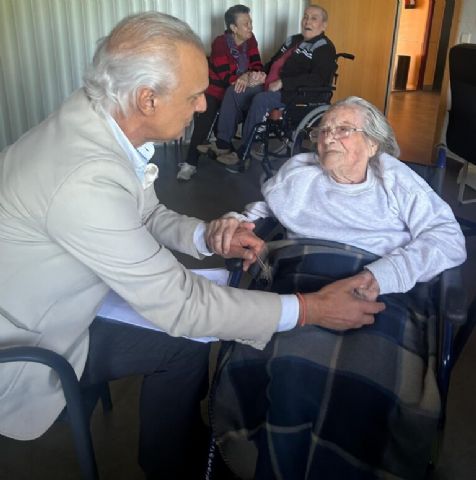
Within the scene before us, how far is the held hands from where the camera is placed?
1.45 meters

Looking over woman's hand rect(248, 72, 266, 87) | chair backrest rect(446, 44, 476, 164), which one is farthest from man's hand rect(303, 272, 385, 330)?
woman's hand rect(248, 72, 266, 87)

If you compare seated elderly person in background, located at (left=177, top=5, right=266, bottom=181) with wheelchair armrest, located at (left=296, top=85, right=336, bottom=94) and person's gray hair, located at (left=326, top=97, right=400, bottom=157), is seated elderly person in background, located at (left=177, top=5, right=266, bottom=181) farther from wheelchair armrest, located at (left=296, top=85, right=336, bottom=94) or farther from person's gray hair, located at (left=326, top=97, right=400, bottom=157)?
person's gray hair, located at (left=326, top=97, right=400, bottom=157)

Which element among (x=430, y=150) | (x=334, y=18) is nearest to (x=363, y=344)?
(x=430, y=150)

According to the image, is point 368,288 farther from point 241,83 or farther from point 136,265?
point 241,83

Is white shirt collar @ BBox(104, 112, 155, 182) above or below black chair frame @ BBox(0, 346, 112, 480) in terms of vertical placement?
above

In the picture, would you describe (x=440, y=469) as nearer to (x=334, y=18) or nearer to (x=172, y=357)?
(x=172, y=357)

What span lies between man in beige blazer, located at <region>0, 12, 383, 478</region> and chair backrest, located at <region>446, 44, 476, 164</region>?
204 cm

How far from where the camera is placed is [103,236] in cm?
97

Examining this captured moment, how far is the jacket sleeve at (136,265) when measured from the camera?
3.14 ft

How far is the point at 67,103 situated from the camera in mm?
1086

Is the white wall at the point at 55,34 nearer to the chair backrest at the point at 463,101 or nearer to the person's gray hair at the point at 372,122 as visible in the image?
the chair backrest at the point at 463,101

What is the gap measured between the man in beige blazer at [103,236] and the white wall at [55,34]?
425 centimetres

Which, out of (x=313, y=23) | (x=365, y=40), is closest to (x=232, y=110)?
(x=313, y=23)

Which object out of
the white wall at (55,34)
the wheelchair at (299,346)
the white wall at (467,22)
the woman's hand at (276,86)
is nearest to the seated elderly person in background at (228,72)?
the woman's hand at (276,86)
